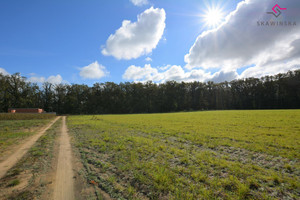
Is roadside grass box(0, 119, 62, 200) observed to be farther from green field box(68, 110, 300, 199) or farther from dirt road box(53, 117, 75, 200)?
green field box(68, 110, 300, 199)

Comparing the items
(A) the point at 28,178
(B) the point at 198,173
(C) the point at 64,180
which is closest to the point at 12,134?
(A) the point at 28,178

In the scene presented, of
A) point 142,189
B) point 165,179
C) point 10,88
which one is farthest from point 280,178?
point 10,88

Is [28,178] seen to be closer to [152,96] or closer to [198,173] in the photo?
[198,173]

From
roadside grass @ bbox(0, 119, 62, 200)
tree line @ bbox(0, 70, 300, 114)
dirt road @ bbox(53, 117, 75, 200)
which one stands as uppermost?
tree line @ bbox(0, 70, 300, 114)

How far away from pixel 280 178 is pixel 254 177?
850mm

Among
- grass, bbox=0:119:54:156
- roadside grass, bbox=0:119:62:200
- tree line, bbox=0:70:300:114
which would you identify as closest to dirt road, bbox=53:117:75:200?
roadside grass, bbox=0:119:62:200

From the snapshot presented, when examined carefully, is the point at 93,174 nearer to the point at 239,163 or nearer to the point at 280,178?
the point at 239,163

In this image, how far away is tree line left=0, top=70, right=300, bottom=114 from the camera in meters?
68.3

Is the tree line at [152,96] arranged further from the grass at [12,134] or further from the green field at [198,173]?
the green field at [198,173]

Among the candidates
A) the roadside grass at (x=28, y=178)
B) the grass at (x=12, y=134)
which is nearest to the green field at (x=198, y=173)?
the roadside grass at (x=28, y=178)

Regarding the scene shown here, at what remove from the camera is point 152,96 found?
96250 mm

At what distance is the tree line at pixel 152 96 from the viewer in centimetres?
6831

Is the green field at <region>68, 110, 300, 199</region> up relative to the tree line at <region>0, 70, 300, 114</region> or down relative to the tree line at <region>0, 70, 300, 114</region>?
down

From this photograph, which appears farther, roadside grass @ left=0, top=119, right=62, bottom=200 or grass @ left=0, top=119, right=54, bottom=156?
grass @ left=0, top=119, right=54, bottom=156
